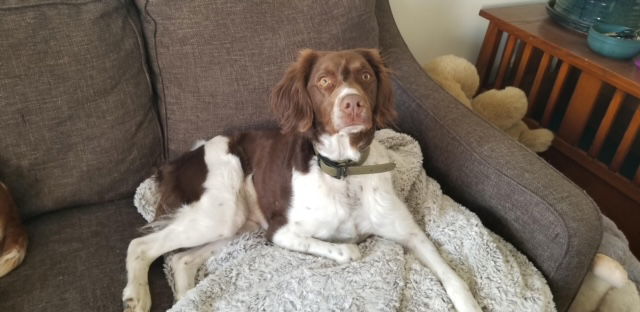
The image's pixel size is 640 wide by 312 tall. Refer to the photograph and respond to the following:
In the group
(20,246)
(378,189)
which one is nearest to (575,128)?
(378,189)

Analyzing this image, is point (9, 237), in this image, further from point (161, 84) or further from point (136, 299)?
point (161, 84)

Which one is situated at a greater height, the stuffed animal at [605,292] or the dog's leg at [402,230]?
the dog's leg at [402,230]

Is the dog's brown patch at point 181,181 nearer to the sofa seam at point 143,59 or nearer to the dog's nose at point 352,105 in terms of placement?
the sofa seam at point 143,59

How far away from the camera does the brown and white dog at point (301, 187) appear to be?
1.31 meters

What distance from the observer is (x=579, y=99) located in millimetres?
2061

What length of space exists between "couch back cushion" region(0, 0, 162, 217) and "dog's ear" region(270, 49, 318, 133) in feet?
1.84

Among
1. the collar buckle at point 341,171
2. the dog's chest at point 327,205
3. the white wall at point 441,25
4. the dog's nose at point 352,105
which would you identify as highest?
the dog's nose at point 352,105

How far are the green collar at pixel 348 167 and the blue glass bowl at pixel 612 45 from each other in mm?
1126

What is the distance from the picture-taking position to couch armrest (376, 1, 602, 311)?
4.14 feet

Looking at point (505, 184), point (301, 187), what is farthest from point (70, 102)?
→ point (505, 184)

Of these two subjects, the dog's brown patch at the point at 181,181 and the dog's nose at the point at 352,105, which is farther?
the dog's brown patch at the point at 181,181

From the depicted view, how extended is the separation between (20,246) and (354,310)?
100 cm

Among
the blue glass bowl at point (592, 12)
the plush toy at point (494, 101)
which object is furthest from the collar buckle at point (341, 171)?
the blue glass bowl at point (592, 12)

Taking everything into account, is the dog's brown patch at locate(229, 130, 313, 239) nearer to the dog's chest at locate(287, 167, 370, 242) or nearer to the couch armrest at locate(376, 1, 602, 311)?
the dog's chest at locate(287, 167, 370, 242)
